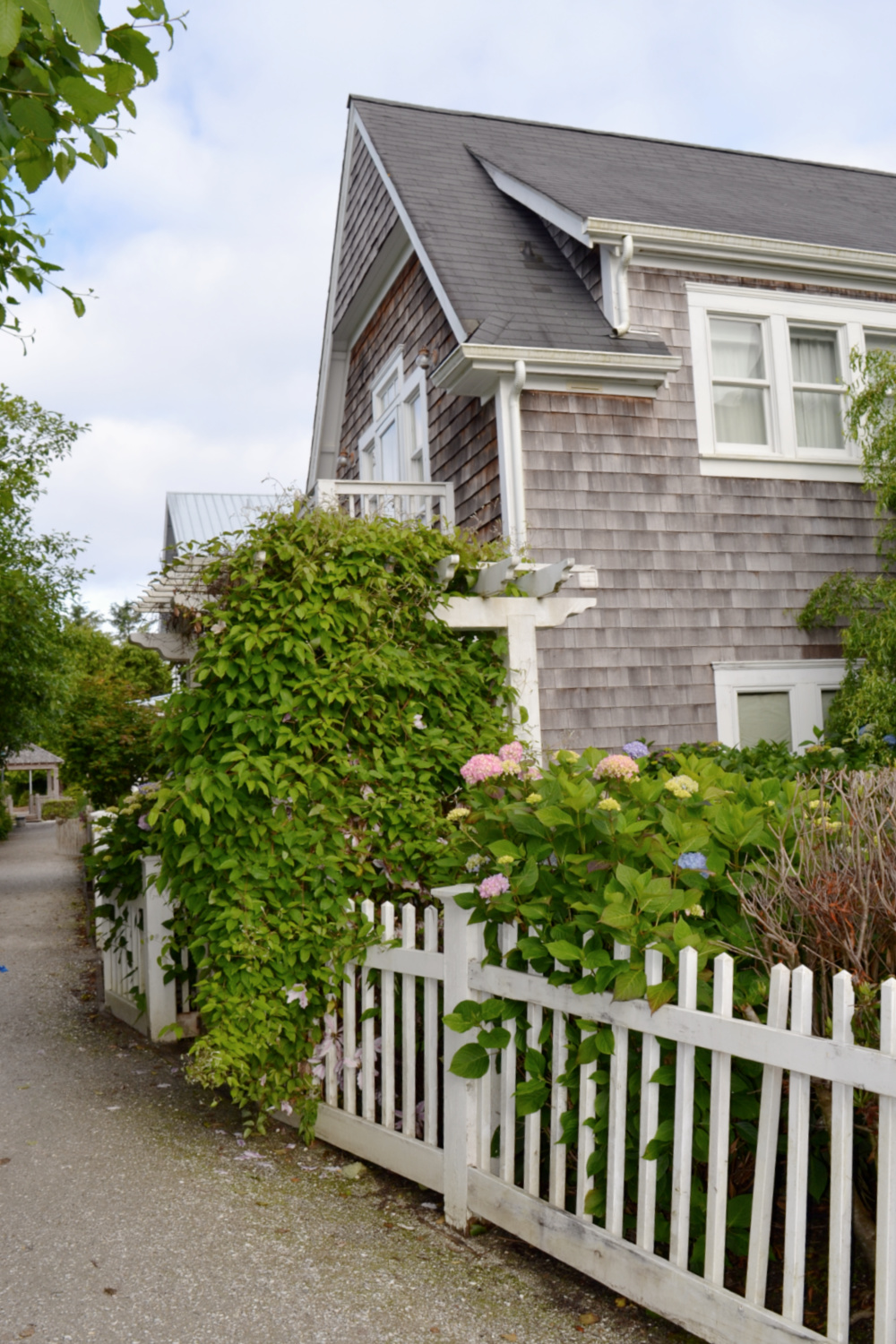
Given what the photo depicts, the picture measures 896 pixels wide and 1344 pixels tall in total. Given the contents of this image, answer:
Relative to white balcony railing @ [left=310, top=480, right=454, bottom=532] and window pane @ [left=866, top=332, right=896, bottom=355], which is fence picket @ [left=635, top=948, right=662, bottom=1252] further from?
window pane @ [left=866, top=332, right=896, bottom=355]

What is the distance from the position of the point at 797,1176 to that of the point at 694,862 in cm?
84

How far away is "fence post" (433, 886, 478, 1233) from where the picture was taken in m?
3.74

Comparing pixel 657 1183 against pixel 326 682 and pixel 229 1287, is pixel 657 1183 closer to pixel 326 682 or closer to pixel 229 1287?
pixel 229 1287

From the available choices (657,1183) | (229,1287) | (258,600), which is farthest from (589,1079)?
(258,600)

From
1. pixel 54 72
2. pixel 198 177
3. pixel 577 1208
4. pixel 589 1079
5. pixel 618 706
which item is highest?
pixel 198 177

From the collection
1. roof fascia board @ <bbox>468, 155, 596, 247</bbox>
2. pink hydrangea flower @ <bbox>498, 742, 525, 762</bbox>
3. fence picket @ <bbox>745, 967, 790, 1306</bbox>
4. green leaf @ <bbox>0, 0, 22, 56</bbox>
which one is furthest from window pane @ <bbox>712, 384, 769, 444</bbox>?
green leaf @ <bbox>0, 0, 22, 56</bbox>

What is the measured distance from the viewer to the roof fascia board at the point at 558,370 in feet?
26.7

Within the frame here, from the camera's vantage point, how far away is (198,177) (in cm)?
871

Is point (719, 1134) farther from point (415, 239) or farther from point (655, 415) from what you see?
point (415, 239)

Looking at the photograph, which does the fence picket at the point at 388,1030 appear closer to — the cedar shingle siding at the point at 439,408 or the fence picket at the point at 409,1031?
the fence picket at the point at 409,1031

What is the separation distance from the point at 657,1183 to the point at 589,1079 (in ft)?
1.10

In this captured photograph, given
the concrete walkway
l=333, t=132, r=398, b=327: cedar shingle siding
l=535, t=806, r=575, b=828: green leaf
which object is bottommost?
the concrete walkway

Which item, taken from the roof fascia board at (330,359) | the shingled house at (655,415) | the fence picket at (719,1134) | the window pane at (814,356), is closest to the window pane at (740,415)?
the shingled house at (655,415)

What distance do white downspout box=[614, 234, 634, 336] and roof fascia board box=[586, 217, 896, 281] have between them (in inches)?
3.5
